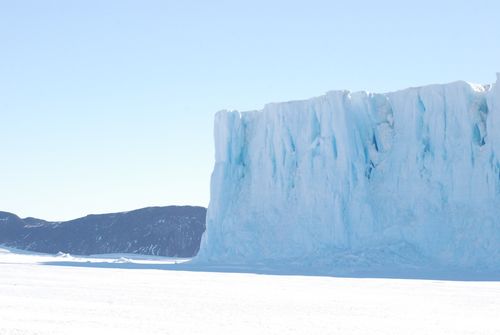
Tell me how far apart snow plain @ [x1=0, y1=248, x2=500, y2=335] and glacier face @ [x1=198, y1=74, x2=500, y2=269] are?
591cm

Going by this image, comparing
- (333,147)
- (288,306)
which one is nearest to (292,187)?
(333,147)

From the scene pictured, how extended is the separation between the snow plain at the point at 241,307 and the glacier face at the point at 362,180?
5914 mm

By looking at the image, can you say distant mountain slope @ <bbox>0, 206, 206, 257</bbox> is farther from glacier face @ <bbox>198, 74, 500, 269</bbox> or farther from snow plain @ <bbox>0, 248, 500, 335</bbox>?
snow plain @ <bbox>0, 248, 500, 335</bbox>

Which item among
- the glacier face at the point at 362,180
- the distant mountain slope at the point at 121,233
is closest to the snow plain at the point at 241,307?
the glacier face at the point at 362,180

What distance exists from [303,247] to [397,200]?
3335mm

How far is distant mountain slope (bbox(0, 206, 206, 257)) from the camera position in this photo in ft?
153

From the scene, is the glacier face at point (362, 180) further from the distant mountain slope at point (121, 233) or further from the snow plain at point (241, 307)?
the distant mountain slope at point (121, 233)

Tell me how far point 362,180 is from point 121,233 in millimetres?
26647

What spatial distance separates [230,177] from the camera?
28453 millimetres

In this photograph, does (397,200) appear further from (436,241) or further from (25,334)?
(25,334)

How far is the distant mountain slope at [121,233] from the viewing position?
153 ft

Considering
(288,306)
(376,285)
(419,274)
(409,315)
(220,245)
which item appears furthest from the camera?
(220,245)

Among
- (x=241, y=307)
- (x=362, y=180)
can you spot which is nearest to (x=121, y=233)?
(x=362, y=180)

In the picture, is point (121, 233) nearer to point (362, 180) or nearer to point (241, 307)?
point (362, 180)
